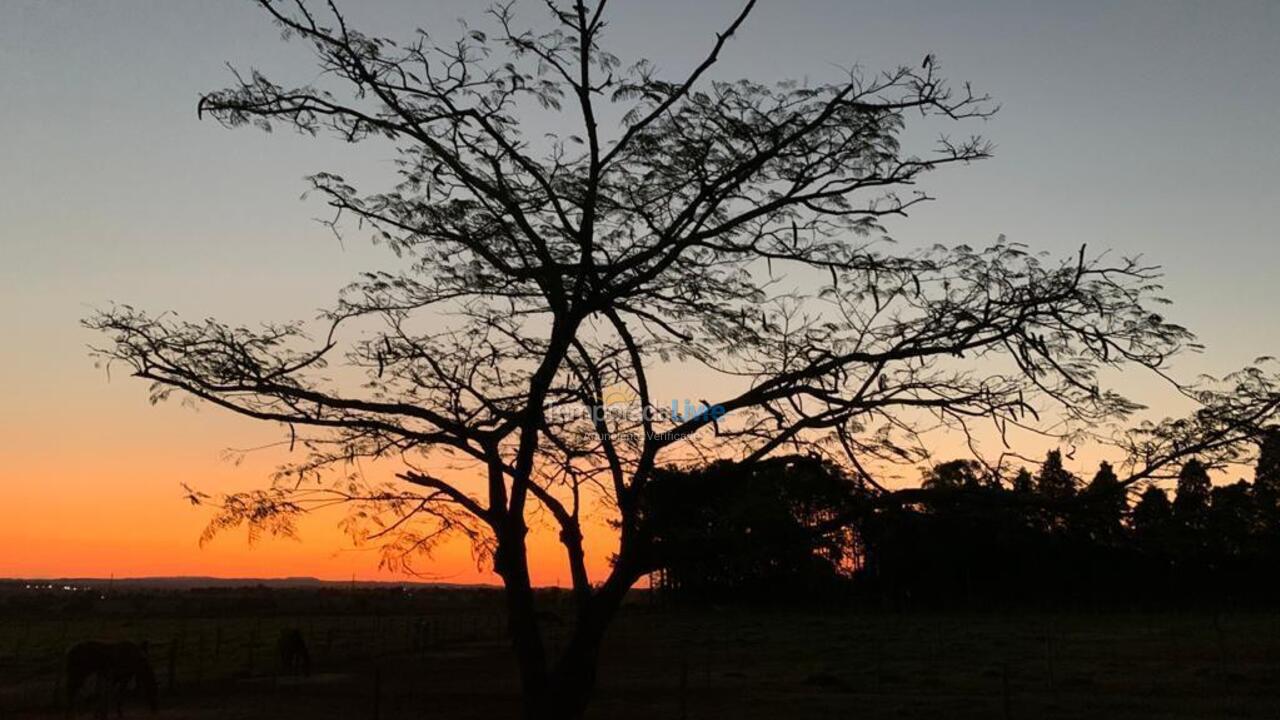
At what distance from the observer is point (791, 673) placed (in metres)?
24.9

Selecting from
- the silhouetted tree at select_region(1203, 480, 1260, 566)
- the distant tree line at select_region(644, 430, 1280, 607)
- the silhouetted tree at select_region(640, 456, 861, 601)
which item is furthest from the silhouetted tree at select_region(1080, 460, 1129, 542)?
the silhouetted tree at select_region(640, 456, 861, 601)

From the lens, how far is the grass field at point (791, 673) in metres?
18.0

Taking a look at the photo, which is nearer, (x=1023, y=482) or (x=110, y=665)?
(x=1023, y=482)

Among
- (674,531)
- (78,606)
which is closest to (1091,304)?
(674,531)

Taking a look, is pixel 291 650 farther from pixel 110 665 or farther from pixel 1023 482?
pixel 1023 482

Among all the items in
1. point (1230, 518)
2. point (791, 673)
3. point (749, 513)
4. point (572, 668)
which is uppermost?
point (749, 513)

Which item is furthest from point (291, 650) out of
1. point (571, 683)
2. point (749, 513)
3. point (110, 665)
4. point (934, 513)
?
Result: point (934, 513)

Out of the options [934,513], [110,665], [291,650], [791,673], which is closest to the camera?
[934,513]

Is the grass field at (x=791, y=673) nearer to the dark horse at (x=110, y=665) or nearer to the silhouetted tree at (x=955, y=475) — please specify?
the dark horse at (x=110, y=665)

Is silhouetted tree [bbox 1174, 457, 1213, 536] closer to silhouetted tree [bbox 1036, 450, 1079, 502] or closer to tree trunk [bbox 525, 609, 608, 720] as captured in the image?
silhouetted tree [bbox 1036, 450, 1079, 502]

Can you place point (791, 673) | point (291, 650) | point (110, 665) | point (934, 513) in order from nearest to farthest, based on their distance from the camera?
point (934, 513) < point (110, 665) < point (791, 673) < point (291, 650)

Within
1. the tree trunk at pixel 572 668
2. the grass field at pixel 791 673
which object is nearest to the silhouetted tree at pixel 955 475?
the tree trunk at pixel 572 668

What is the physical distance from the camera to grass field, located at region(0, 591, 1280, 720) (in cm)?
1802

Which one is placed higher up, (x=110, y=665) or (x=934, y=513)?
(x=934, y=513)
